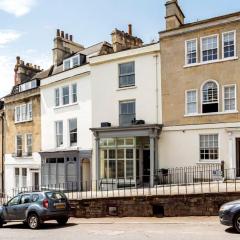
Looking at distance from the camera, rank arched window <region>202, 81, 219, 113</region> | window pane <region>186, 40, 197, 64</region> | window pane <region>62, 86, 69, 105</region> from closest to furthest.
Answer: arched window <region>202, 81, 219, 113</region> < window pane <region>186, 40, 197, 64</region> < window pane <region>62, 86, 69, 105</region>

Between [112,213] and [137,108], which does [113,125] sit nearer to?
[137,108]

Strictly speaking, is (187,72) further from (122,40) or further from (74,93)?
(74,93)

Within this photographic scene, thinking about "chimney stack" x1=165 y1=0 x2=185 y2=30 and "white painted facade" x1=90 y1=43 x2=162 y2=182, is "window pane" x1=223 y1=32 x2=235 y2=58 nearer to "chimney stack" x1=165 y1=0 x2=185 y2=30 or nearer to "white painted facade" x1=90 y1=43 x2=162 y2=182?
"chimney stack" x1=165 y1=0 x2=185 y2=30

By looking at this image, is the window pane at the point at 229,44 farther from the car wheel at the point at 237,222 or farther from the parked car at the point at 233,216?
the car wheel at the point at 237,222

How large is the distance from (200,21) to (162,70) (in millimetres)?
3726

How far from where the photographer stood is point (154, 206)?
63.2ft

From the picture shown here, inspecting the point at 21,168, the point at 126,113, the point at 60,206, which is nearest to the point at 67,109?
the point at 126,113

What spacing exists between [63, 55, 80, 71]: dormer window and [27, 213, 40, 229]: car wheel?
16119mm

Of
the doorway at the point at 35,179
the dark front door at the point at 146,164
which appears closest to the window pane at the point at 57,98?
the doorway at the point at 35,179

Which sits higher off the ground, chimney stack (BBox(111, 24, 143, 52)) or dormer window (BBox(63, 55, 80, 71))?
chimney stack (BBox(111, 24, 143, 52))

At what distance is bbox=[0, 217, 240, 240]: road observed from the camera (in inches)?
555

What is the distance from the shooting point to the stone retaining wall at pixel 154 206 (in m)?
17.9

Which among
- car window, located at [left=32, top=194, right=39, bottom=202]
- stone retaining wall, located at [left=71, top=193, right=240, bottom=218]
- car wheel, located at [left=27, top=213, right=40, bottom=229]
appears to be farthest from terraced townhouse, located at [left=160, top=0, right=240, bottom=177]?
car wheel, located at [left=27, top=213, right=40, bottom=229]

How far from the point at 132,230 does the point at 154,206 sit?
349cm
